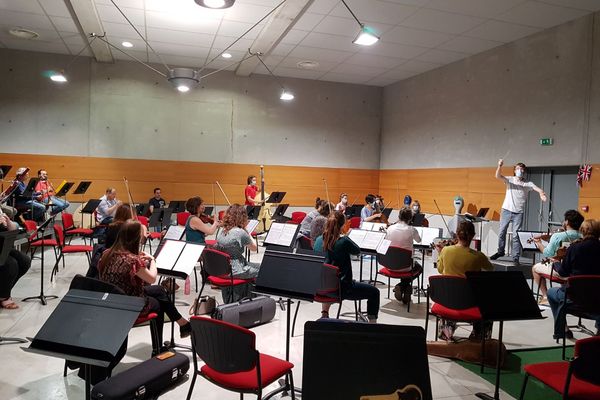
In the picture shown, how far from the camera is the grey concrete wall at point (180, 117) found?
11.5 metres

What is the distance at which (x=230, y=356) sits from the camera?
2539mm

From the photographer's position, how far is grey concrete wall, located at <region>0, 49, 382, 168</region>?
11.5 m

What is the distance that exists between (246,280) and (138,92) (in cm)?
902

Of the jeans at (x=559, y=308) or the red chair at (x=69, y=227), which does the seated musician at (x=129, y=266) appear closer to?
the jeans at (x=559, y=308)

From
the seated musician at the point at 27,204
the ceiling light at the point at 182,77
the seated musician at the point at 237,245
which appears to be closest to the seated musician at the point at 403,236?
the seated musician at the point at 237,245

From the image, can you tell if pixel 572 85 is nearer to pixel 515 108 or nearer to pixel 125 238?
pixel 515 108

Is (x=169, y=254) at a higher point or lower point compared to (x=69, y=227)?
higher

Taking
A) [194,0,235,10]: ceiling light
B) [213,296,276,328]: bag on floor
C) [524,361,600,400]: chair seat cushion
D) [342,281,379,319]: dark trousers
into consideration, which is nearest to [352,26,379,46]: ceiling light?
[194,0,235,10]: ceiling light

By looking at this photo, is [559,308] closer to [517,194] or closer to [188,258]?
[188,258]

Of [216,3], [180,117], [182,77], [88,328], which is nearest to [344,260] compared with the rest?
[88,328]

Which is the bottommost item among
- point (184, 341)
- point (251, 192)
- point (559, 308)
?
point (184, 341)

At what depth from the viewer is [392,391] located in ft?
6.01

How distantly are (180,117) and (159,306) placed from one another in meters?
9.60

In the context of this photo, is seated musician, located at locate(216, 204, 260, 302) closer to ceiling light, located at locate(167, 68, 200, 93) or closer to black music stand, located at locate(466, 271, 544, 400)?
black music stand, located at locate(466, 271, 544, 400)
